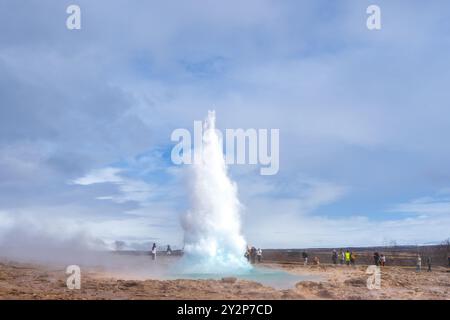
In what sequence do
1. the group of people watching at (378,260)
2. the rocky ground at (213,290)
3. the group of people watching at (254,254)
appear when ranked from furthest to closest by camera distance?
the group of people watching at (254,254), the group of people watching at (378,260), the rocky ground at (213,290)

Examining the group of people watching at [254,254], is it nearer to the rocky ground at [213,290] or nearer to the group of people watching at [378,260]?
the group of people watching at [378,260]

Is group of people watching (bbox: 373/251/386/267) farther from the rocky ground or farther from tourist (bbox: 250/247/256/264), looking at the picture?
the rocky ground

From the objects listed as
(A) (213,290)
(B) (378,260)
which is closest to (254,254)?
(B) (378,260)

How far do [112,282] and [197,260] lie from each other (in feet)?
29.7

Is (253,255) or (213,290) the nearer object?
(213,290)

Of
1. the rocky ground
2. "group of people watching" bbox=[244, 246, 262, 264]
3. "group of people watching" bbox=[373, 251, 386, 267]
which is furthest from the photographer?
"group of people watching" bbox=[244, 246, 262, 264]

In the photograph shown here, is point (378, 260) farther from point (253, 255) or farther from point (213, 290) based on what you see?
point (213, 290)

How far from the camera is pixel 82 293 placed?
57.8ft

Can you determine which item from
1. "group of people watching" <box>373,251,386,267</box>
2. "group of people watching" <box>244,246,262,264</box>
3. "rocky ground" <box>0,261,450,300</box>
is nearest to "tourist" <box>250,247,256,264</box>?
"group of people watching" <box>244,246,262,264</box>

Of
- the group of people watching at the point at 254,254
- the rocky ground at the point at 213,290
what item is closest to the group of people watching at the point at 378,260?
the group of people watching at the point at 254,254
